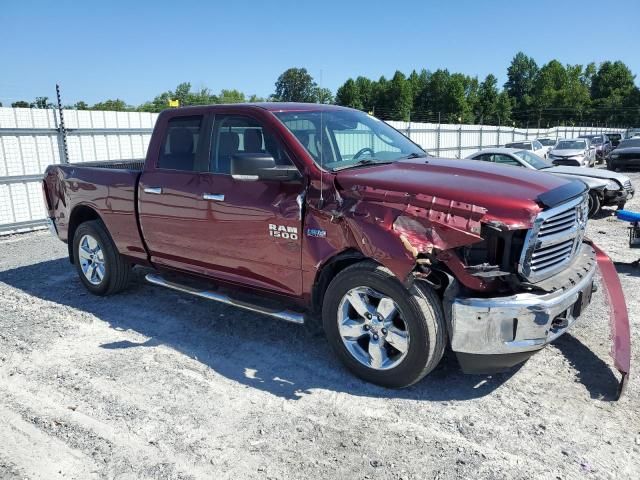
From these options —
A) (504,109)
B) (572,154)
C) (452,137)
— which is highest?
(504,109)

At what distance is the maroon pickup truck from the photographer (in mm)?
3262

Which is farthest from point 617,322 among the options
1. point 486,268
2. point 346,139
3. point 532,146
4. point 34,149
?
point 532,146

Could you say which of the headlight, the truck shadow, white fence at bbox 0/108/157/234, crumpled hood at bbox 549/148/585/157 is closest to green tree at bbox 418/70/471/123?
crumpled hood at bbox 549/148/585/157

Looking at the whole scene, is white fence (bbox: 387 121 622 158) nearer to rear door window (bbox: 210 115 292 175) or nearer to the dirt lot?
rear door window (bbox: 210 115 292 175)

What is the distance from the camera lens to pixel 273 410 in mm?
3498

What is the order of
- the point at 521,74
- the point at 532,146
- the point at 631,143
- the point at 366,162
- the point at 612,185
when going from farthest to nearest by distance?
the point at 521,74
the point at 631,143
the point at 532,146
the point at 612,185
the point at 366,162

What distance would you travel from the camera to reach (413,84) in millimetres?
104250

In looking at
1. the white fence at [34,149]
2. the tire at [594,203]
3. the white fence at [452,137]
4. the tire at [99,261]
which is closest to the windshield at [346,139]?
the tire at [99,261]

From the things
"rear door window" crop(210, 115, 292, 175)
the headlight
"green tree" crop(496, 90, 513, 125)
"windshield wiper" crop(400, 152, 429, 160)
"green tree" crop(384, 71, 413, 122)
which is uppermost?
"green tree" crop(384, 71, 413, 122)

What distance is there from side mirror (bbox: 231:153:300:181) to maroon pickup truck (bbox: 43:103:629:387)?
13 mm

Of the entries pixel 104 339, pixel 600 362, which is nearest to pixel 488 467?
pixel 600 362

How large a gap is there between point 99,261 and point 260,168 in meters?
2.92

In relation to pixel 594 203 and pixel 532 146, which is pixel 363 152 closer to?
pixel 594 203

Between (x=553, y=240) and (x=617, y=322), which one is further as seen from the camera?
(x=617, y=322)
